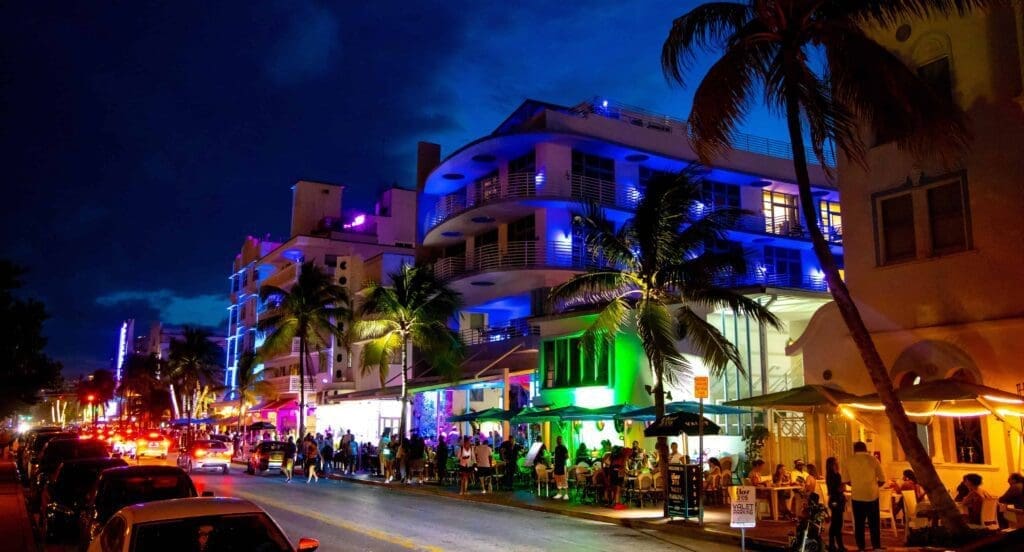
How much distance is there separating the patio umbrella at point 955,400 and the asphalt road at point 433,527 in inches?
165

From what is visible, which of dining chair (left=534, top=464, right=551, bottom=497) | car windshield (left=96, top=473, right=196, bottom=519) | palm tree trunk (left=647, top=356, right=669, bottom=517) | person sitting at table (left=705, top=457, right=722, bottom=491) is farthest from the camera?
dining chair (left=534, top=464, right=551, bottom=497)

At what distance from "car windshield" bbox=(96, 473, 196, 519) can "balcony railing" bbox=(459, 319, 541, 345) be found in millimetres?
24349

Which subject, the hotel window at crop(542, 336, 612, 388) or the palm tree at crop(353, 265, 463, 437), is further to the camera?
the palm tree at crop(353, 265, 463, 437)

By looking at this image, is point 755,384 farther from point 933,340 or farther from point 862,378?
point 933,340

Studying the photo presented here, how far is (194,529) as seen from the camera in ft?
23.7

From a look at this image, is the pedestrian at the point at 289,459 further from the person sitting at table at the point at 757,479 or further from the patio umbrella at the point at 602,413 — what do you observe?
the person sitting at table at the point at 757,479

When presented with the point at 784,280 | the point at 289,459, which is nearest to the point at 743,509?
the point at 289,459

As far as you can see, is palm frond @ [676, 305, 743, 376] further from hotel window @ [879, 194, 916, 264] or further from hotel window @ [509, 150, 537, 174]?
hotel window @ [509, 150, 537, 174]

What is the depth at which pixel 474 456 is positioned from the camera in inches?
1102

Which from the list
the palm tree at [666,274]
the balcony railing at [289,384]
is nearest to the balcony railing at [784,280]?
the palm tree at [666,274]

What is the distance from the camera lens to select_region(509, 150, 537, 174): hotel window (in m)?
40.3

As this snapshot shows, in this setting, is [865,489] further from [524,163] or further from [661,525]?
[524,163]

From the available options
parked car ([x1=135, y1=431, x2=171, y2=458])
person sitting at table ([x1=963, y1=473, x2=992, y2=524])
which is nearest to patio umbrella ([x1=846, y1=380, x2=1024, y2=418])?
person sitting at table ([x1=963, y1=473, x2=992, y2=524])

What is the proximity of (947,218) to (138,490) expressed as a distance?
16641 millimetres
